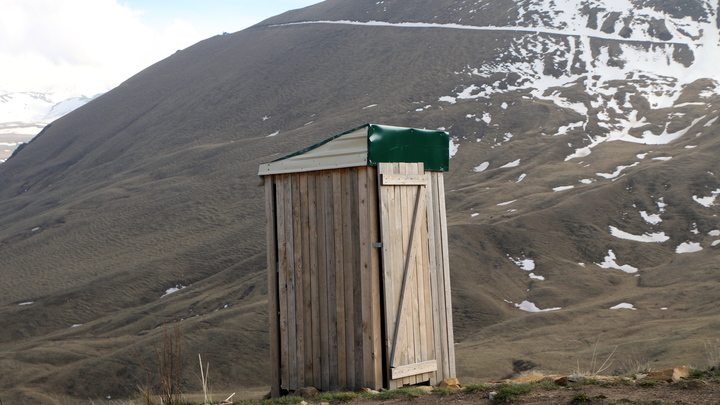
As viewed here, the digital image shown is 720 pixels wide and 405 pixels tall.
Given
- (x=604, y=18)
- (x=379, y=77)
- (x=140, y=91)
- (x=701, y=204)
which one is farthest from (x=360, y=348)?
(x=140, y=91)

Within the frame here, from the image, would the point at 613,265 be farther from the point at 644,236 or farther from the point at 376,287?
the point at 376,287

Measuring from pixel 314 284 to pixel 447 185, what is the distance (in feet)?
110

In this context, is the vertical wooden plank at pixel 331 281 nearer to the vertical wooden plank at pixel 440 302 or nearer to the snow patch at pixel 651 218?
the vertical wooden plank at pixel 440 302

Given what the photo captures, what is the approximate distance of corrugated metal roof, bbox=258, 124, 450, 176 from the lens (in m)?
7.37

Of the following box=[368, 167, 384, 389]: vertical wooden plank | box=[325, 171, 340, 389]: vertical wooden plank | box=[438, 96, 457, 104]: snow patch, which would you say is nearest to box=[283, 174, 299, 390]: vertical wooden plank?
box=[325, 171, 340, 389]: vertical wooden plank

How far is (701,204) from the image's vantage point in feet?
101

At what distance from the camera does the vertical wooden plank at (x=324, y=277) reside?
Answer: 24.7ft

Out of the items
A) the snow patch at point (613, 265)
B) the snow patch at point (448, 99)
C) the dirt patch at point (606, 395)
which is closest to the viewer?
the dirt patch at point (606, 395)

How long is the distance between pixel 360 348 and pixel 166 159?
163ft

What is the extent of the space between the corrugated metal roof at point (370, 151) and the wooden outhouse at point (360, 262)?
13 mm

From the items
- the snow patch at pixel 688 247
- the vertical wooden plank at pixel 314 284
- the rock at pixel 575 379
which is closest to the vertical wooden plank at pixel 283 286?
the vertical wooden plank at pixel 314 284

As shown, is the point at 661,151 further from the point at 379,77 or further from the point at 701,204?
the point at 379,77

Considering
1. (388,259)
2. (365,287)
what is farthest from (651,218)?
(365,287)

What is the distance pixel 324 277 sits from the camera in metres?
7.60
